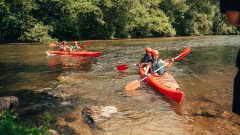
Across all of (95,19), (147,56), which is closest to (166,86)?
(147,56)

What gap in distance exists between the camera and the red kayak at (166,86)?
26.6 ft

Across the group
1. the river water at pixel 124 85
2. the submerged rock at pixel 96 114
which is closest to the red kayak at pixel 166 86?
the river water at pixel 124 85

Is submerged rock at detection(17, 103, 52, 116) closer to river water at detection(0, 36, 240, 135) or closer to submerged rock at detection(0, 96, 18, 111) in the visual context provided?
submerged rock at detection(0, 96, 18, 111)

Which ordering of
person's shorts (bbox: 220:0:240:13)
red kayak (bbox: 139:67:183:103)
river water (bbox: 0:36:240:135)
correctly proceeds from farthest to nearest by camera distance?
red kayak (bbox: 139:67:183:103) → river water (bbox: 0:36:240:135) → person's shorts (bbox: 220:0:240:13)

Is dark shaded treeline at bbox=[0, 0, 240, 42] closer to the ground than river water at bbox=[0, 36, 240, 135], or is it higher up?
higher up

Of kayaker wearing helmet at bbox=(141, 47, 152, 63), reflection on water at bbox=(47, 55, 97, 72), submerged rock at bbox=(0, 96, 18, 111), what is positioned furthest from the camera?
reflection on water at bbox=(47, 55, 97, 72)

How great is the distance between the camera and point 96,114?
6.81 m

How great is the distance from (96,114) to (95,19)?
28533 millimetres

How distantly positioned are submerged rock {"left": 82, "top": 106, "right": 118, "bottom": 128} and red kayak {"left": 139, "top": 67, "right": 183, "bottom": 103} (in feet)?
6.02

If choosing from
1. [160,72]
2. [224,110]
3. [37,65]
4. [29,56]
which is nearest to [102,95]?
[160,72]

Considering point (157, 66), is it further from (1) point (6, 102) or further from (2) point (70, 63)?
(2) point (70, 63)

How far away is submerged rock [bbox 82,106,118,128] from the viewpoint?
652 cm

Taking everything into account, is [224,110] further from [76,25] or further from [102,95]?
[76,25]

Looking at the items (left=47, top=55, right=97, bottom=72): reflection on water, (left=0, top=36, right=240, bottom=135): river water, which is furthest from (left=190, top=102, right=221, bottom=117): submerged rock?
(left=47, top=55, right=97, bottom=72): reflection on water
